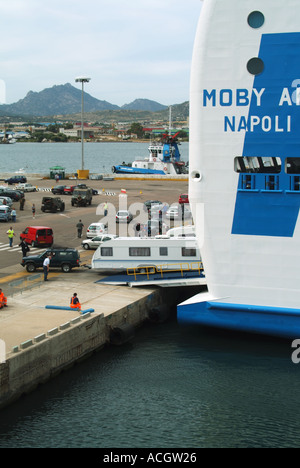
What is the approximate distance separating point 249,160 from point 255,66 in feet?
12.5

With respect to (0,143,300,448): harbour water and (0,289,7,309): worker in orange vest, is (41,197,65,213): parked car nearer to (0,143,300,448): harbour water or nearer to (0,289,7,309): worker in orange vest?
(0,289,7,309): worker in orange vest

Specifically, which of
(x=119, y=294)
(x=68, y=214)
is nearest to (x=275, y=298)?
(x=119, y=294)

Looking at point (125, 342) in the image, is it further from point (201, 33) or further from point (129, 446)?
point (201, 33)

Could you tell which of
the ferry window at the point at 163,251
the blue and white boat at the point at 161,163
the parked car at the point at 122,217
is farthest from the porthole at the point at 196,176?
the blue and white boat at the point at 161,163

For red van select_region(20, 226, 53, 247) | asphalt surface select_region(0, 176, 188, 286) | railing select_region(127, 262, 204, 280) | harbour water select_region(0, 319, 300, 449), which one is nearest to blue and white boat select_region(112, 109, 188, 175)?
asphalt surface select_region(0, 176, 188, 286)

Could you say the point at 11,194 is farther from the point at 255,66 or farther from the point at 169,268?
the point at 255,66

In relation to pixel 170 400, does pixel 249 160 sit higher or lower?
higher

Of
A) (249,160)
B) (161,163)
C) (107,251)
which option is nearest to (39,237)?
(107,251)

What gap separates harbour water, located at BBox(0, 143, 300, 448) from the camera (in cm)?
1962

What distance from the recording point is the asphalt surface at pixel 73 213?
37125 millimetres

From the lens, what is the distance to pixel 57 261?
34875mm

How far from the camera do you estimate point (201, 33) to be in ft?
85.1

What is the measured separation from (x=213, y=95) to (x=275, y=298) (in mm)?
8803

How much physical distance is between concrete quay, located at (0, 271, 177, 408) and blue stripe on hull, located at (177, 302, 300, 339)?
309cm
